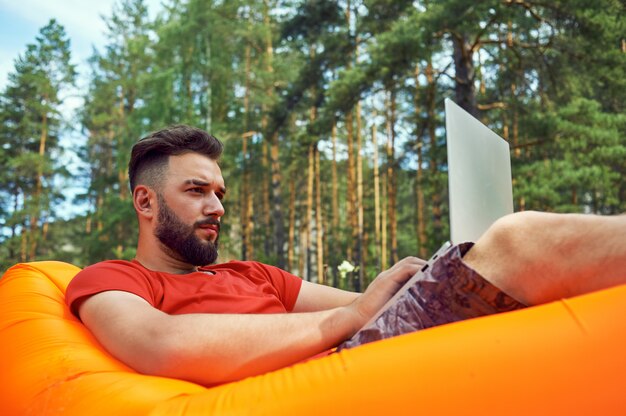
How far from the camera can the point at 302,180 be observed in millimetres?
23703

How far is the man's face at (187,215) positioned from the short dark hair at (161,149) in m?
0.04

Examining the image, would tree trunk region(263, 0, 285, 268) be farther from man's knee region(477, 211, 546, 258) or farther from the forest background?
man's knee region(477, 211, 546, 258)

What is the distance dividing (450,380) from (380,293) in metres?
0.43

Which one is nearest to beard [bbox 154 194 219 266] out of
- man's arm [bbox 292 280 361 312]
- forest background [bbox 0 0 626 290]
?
man's arm [bbox 292 280 361 312]

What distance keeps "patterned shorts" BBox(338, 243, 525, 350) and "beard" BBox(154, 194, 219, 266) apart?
80cm

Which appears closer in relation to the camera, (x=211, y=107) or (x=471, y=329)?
(x=471, y=329)

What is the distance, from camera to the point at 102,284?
4.50ft

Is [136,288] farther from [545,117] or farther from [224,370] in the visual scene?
[545,117]

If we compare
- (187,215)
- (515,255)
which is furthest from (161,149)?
(515,255)

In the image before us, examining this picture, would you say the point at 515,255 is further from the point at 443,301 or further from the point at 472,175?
the point at 472,175

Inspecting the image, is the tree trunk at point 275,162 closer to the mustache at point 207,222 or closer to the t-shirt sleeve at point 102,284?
the mustache at point 207,222

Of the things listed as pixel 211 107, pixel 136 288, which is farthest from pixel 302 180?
pixel 136 288

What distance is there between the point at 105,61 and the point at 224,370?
23324 millimetres

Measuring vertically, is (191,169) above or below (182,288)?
above
